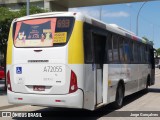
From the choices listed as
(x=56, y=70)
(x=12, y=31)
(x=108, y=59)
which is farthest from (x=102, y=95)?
(x=12, y=31)

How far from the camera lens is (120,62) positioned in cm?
1328

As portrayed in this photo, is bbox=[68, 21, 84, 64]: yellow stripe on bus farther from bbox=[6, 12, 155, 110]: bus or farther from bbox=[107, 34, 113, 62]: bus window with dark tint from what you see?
bbox=[107, 34, 113, 62]: bus window with dark tint

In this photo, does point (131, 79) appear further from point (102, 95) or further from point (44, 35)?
point (44, 35)

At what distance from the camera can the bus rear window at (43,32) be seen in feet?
32.3

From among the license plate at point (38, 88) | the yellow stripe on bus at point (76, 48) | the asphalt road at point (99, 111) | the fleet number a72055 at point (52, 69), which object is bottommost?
the asphalt road at point (99, 111)

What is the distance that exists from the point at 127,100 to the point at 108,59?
15.0 ft

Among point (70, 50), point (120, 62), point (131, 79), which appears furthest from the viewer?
point (131, 79)

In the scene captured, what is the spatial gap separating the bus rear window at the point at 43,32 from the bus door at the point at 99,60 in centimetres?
112

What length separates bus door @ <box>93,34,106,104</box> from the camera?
10.8 m

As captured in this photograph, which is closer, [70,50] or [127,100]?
[70,50]

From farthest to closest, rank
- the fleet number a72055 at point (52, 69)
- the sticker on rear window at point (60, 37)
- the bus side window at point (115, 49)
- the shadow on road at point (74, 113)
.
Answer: the bus side window at point (115, 49), the shadow on road at point (74, 113), the sticker on rear window at point (60, 37), the fleet number a72055 at point (52, 69)

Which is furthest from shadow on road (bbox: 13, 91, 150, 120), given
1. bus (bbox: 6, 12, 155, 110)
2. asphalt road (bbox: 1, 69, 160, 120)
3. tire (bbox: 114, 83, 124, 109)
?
bus (bbox: 6, 12, 155, 110)

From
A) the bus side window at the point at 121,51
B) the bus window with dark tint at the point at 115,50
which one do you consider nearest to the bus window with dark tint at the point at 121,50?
the bus side window at the point at 121,51

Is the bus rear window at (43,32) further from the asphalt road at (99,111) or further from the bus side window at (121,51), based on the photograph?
the bus side window at (121,51)
